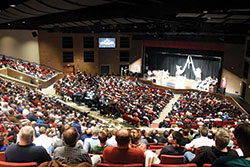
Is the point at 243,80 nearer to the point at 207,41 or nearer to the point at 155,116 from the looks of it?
the point at 207,41

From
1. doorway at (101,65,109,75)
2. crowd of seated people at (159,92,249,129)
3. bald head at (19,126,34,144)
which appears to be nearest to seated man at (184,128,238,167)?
bald head at (19,126,34,144)

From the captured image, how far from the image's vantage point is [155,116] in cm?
1314

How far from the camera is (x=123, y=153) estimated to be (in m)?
2.64

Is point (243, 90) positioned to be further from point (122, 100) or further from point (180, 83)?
point (122, 100)

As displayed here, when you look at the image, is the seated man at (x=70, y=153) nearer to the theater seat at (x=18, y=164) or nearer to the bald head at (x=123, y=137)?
the theater seat at (x=18, y=164)

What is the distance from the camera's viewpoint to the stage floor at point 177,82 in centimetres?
2125

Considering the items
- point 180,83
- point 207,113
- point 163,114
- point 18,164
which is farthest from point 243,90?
point 18,164

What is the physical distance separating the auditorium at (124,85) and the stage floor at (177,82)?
130mm

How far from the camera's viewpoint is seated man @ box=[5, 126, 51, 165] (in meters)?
2.47

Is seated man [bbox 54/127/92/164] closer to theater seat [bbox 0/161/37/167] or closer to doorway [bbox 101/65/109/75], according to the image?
theater seat [bbox 0/161/37/167]

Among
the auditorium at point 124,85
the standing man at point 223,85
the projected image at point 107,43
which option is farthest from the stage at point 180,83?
the projected image at point 107,43

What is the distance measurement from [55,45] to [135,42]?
9.97 m

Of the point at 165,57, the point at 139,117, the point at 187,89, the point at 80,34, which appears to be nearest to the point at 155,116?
the point at 139,117

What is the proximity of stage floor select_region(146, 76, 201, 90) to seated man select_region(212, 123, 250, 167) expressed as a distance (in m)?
19.6
